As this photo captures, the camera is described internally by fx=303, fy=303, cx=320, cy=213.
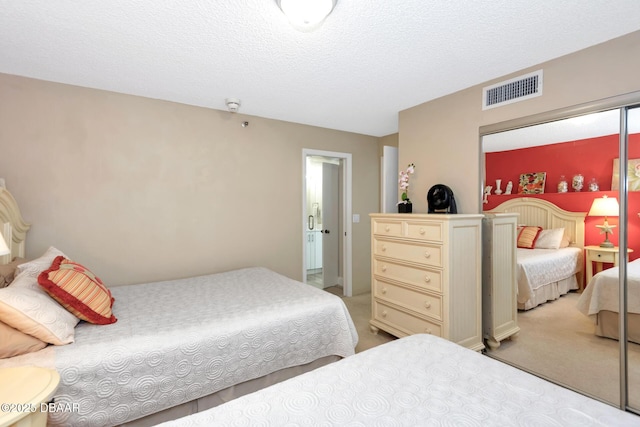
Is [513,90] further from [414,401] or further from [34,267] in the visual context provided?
[34,267]

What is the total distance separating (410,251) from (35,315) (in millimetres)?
→ 2585

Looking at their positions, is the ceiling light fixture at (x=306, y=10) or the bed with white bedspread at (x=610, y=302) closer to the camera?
the ceiling light fixture at (x=306, y=10)

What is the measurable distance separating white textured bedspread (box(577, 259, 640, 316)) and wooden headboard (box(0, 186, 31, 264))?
161 inches

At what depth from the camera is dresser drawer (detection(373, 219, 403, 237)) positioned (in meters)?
2.88

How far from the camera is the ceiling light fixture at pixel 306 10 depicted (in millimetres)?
1571

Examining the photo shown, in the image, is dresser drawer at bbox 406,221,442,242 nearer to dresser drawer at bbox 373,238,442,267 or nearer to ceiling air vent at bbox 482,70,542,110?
dresser drawer at bbox 373,238,442,267

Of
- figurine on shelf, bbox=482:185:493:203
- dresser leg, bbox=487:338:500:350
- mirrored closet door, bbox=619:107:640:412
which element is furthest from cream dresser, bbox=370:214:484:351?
mirrored closet door, bbox=619:107:640:412

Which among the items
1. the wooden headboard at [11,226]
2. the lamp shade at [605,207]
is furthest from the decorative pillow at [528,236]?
the wooden headboard at [11,226]

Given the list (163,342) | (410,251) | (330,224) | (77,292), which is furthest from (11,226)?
(330,224)

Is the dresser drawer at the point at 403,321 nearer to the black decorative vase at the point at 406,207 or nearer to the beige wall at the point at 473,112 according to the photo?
the black decorative vase at the point at 406,207

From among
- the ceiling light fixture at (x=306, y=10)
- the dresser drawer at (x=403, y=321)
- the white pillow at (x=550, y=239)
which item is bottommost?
the dresser drawer at (x=403, y=321)

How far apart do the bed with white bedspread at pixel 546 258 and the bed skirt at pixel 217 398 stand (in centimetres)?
182

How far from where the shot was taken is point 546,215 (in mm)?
2412

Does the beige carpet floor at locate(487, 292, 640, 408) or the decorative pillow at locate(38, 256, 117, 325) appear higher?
the decorative pillow at locate(38, 256, 117, 325)
